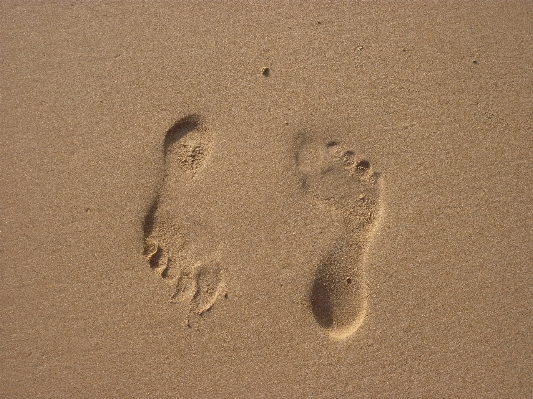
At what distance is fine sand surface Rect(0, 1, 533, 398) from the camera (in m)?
1.54

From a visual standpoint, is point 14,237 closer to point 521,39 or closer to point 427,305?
point 427,305

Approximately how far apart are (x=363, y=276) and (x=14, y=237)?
167cm

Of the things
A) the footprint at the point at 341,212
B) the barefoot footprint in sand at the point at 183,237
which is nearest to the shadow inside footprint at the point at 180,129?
the barefoot footprint in sand at the point at 183,237

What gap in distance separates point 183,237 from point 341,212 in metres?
0.75

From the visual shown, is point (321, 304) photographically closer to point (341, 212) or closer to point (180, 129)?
point (341, 212)

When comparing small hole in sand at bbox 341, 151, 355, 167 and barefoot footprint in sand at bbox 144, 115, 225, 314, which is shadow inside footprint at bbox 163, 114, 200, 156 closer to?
barefoot footprint in sand at bbox 144, 115, 225, 314

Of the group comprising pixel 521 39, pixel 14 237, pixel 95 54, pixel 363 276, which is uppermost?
pixel 521 39

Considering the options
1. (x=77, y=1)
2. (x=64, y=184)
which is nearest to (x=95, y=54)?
(x=77, y=1)

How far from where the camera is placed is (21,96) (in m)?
1.59

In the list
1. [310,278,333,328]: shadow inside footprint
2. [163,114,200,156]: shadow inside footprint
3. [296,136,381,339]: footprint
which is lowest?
[310,278,333,328]: shadow inside footprint

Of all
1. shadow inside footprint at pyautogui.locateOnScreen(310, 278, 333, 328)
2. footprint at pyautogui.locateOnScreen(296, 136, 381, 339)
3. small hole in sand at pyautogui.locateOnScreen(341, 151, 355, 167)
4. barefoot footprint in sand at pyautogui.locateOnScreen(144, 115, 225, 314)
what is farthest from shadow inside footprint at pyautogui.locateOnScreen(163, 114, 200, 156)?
shadow inside footprint at pyautogui.locateOnScreen(310, 278, 333, 328)

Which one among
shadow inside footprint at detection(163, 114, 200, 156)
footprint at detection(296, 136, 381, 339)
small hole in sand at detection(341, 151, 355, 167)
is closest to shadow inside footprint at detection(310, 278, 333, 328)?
footprint at detection(296, 136, 381, 339)

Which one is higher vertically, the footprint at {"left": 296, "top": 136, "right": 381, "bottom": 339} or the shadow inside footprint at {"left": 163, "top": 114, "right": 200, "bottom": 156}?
the shadow inside footprint at {"left": 163, "top": 114, "right": 200, "bottom": 156}

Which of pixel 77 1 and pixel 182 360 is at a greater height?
pixel 77 1
